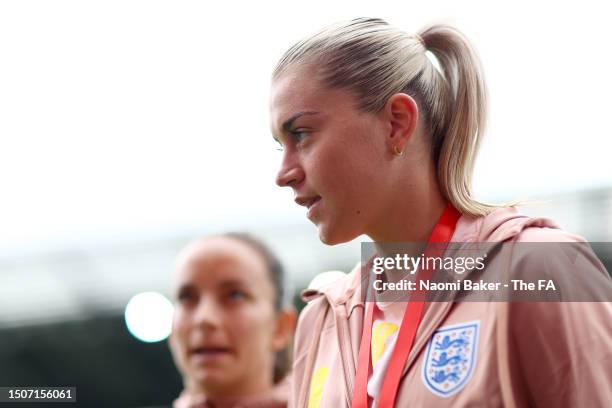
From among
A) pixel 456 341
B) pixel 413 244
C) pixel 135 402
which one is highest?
pixel 413 244

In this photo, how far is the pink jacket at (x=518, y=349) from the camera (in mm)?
2018

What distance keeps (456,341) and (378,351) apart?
10.6 inches

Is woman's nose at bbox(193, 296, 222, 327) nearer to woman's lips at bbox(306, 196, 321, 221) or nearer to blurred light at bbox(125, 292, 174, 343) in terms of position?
woman's lips at bbox(306, 196, 321, 221)

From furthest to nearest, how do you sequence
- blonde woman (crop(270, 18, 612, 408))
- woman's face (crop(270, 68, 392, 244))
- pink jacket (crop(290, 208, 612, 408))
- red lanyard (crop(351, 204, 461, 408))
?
1. woman's face (crop(270, 68, 392, 244))
2. red lanyard (crop(351, 204, 461, 408))
3. blonde woman (crop(270, 18, 612, 408))
4. pink jacket (crop(290, 208, 612, 408))

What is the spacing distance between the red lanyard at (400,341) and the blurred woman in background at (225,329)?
119 cm

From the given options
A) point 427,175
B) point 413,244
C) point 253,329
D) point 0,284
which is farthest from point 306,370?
point 0,284

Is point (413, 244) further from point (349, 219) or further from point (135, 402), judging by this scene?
point (135, 402)

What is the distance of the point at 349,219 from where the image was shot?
239cm

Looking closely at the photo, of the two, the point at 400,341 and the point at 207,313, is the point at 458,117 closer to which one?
the point at 400,341

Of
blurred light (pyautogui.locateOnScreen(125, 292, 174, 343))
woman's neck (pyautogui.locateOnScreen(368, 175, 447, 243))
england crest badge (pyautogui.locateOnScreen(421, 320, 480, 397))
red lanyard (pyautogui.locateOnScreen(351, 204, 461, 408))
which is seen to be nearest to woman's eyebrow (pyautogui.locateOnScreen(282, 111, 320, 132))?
woman's neck (pyautogui.locateOnScreen(368, 175, 447, 243))

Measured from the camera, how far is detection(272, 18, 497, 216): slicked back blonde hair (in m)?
2.42

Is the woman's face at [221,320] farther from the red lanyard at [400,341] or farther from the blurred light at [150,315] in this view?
the blurred light at [150,315]

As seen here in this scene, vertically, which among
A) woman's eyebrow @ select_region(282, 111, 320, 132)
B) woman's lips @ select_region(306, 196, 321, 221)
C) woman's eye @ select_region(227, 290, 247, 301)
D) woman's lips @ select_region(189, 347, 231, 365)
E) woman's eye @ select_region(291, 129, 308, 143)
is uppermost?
woman's eyebrow @ select_region(282, 111, 320, 132)

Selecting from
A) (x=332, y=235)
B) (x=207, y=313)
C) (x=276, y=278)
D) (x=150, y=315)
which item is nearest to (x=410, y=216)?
(x=332, y=235)
